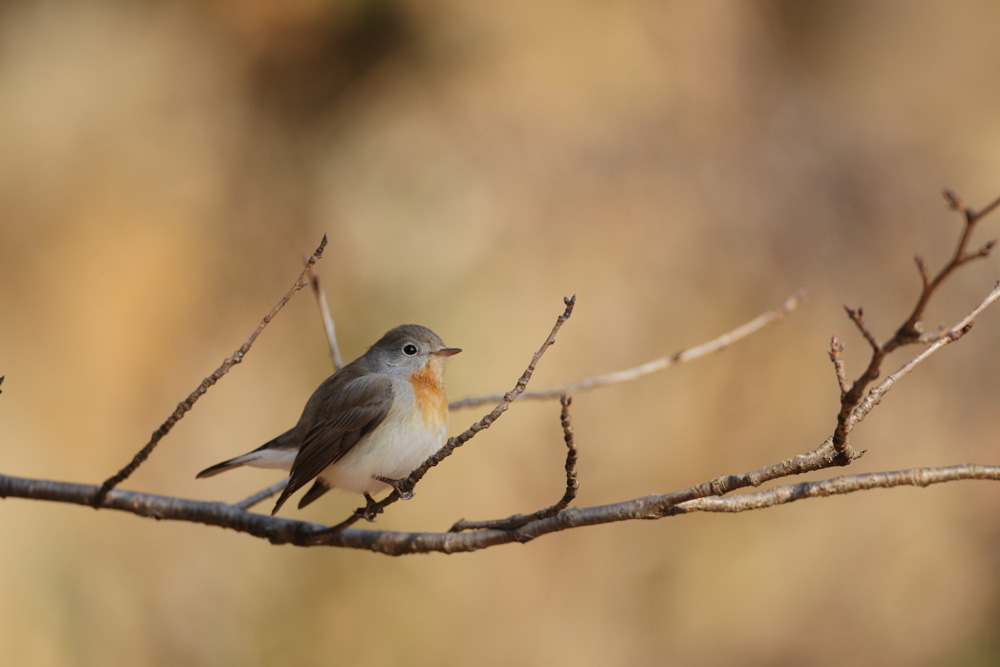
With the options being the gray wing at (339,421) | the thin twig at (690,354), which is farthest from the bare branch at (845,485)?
the gray wing at (339,421)

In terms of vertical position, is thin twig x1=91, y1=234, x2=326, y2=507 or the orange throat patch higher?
the orange throat patch

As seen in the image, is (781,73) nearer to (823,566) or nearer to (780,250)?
(780,250)

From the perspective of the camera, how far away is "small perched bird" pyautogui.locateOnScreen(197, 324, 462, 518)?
3516 millimetres

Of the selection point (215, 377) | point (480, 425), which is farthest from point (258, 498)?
point (480, 425)

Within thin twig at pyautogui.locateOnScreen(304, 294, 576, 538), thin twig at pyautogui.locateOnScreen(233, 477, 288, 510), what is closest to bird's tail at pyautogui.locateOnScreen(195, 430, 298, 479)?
thin twig at pyautogui.locateOnScreen(233, 477, 288, 510)

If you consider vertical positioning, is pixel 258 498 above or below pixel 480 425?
above

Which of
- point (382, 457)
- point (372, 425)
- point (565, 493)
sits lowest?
point (565, 493)

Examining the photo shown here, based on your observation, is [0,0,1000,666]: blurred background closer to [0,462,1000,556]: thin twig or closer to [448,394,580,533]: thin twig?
[0,462,1000,556]: thin twig

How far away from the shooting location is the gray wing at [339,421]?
3.51m

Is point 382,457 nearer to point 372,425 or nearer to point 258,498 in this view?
point 372,425

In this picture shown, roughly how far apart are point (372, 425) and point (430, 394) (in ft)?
0.99

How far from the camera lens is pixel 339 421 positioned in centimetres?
361

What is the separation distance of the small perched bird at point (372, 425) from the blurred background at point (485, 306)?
2.87m

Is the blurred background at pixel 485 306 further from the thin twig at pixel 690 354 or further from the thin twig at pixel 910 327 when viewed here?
the thin twig at pixel 910 327
